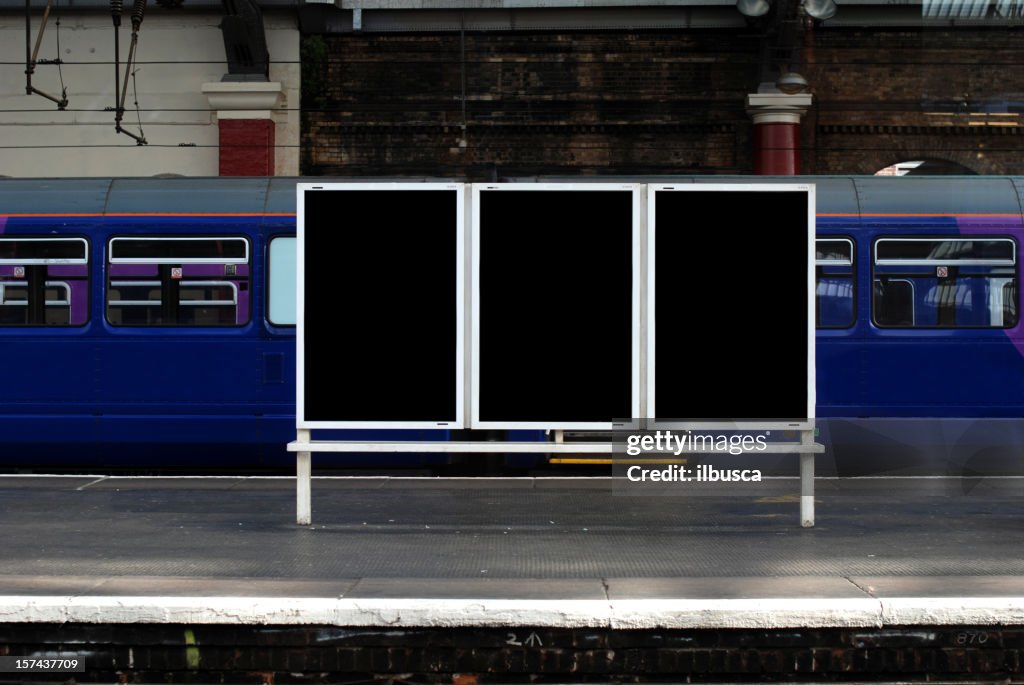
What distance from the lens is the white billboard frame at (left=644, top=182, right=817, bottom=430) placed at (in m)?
8.02

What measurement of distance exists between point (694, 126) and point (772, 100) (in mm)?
1257

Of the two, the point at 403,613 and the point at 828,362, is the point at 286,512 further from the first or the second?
the point at 828,362

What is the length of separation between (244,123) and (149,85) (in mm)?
1709

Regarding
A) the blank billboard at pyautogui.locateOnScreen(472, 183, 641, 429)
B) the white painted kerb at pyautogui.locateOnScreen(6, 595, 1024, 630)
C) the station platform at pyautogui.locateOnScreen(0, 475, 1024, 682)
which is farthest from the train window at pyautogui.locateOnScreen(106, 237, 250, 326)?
the white painted kerb at pyautogui.locateOnScreen(6, 595, 1024, 630)

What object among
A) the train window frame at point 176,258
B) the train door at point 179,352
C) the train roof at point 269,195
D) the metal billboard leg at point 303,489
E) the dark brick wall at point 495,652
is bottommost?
the dark brick wall at point 495,652

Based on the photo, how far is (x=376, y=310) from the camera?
26.9 ft

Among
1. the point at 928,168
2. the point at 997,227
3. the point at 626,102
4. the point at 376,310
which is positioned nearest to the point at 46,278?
the point at 376,310

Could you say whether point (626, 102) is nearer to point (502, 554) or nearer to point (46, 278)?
point (46, 278)

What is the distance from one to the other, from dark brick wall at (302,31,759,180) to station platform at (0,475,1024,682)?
1056 centimetres

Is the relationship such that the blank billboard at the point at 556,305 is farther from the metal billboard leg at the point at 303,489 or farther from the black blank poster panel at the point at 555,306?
the metal billboard leg at the point at 303,489

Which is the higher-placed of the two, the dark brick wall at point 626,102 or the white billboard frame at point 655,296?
the dark brick wall at point 626,102

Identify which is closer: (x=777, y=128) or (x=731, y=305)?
(x=731, y=305)

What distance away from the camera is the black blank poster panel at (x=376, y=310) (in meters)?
8.15
